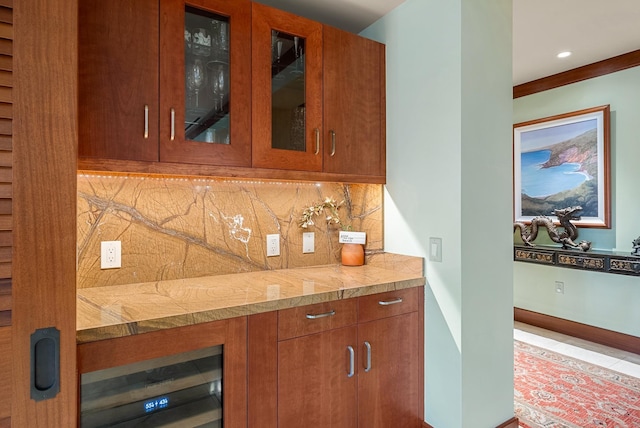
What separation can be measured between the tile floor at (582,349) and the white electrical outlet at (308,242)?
2.59m

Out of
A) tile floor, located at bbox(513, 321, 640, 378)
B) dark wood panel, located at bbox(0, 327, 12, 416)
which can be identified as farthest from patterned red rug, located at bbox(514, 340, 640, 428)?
dark wood panel, located at bbox(0, 327, 12, 416)

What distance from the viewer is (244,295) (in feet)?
5.28

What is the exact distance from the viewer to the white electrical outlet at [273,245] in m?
2.19

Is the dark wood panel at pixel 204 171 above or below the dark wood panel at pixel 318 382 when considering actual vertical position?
above

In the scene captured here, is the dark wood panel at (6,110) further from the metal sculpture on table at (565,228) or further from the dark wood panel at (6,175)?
the metal sculpture on table at (565,228)

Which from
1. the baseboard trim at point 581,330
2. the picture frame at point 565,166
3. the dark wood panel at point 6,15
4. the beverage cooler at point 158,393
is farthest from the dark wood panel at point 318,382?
the picture frame at point 565,166

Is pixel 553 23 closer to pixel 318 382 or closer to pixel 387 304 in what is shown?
pixel 387 304

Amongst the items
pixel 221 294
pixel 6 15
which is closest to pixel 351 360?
pixel 221 294

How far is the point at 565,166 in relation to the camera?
3822mm

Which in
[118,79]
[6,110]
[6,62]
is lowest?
[6,110]

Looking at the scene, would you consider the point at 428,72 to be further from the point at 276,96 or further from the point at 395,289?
the point at 395,289

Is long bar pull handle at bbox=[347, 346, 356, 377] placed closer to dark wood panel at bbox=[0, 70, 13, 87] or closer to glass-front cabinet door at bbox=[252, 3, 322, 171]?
glass-front cabinet door at bbox=[252, 3, 322, 171]

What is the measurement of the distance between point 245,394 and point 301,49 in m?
1.73

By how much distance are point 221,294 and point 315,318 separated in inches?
16.8
